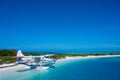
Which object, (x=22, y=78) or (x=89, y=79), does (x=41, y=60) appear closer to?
(x=22, y=78)

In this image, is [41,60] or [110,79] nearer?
[110,79]

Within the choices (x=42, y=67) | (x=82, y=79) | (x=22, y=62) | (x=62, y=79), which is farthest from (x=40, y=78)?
(x=22, y=62)

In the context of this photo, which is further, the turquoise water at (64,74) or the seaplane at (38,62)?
the seaplane at (38,62)

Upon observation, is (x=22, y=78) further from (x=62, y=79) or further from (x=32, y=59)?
(x=32, y=59)

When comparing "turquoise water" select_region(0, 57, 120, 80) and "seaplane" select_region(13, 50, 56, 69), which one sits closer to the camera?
"turquoise water" select_region(0, 57, 120, 80)

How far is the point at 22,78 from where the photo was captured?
78.5ft

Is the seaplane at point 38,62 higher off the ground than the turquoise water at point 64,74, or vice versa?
the seaplane at point 38,62

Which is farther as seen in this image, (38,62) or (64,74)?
(38,62)

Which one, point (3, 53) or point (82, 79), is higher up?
point (3, 53)

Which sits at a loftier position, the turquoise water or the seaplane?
the seaplane

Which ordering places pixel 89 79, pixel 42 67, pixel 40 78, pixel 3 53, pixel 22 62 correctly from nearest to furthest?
pixel 89 79, pixel 40 78, pixel 42 67, pixel 22 62, pixel 3 53

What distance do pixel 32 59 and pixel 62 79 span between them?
13.6m

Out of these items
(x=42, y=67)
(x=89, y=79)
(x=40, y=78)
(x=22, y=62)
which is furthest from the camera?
(x=22, y=62)

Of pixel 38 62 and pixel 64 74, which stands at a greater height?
pixel 38 62
